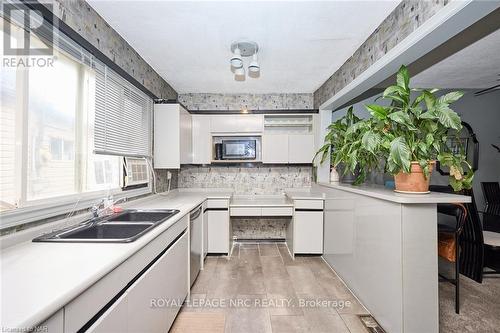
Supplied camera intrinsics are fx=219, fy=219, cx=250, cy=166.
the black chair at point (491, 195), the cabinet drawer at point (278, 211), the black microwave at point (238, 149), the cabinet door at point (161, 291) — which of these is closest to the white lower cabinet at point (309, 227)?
the cabinet drawer at point (278, 211)

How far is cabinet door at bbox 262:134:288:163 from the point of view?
3.56 m

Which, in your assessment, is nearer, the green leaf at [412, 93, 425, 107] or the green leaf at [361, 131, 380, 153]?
the green leaf at [412, 93, 425, 107]

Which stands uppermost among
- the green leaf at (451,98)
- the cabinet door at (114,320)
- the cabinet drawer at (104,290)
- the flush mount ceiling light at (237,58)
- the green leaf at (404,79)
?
the flush mount ceiling light at (237,58)

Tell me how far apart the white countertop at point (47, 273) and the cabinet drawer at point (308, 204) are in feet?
7.36

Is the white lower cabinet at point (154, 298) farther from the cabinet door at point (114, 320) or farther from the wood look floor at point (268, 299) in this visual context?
the wood look floor at point (268, 299)

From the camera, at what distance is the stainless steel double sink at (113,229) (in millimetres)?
1220

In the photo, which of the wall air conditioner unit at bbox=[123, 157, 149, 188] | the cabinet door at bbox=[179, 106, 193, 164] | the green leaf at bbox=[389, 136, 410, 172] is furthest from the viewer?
the cabinet door at bbox=[179, 106, 193, 164]

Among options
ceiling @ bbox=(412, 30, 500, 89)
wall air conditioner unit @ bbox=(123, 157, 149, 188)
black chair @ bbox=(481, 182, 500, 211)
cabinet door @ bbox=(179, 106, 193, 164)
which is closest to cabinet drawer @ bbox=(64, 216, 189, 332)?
wall air conditioner unit @ bbox=(123, 157, 149, 188)

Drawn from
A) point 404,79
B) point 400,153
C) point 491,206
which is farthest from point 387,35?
point 491,206

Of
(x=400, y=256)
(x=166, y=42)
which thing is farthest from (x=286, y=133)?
(x=400, y=256)

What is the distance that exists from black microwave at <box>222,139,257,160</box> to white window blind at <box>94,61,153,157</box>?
3.73 ft

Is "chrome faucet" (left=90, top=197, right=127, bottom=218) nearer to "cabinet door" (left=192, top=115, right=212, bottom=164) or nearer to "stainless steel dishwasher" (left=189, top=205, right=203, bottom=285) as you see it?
"stainless steel dishwasher" (left=189, top=205, right=203, bottom=285)

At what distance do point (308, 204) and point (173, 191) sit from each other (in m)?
2.09

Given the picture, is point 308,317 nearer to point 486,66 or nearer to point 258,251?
point 258,251
